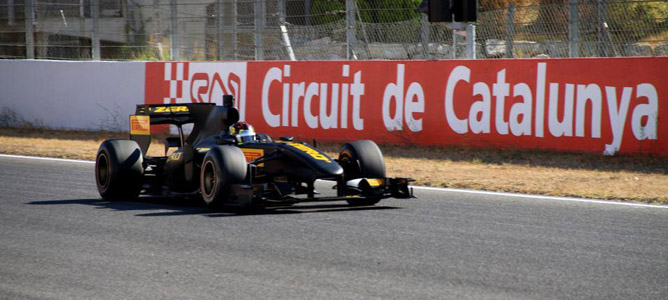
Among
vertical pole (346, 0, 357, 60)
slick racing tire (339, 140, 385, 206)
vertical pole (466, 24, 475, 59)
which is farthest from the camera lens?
vertical pole (346, 0, 357, 60)

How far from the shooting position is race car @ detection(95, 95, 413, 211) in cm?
856

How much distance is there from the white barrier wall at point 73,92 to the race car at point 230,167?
7544mm

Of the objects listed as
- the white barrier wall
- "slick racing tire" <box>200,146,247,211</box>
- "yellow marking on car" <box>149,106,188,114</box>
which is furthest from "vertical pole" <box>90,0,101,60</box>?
"slick racing tire" <box>200,146,247,211</box>

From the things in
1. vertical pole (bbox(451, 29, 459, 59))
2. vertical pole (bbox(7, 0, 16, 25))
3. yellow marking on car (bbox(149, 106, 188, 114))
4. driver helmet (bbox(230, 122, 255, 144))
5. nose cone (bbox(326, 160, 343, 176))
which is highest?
vertical pole (bbox(7, 0, 16, 25))

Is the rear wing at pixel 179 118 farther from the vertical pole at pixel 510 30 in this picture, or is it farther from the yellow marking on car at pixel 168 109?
the vertical pole at pixel 510 30

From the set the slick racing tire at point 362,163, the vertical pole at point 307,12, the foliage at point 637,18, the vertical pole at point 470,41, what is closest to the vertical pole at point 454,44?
the vertical pole at point 470,41

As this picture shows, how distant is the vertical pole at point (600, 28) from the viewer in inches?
534

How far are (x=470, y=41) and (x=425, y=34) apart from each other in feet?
3.34

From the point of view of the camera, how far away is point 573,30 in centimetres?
1389

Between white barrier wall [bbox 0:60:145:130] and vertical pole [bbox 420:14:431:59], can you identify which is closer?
vertical pole [bbox 420:14:431:59]

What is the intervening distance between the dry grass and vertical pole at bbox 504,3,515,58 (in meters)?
1.77

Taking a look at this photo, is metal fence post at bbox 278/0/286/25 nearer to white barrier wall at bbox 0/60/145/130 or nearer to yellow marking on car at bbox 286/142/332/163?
white barrier wall at bbox 0/60/145/130

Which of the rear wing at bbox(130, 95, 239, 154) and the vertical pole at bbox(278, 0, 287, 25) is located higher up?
the vertical pole at bbox(278, 0, 287, 25)

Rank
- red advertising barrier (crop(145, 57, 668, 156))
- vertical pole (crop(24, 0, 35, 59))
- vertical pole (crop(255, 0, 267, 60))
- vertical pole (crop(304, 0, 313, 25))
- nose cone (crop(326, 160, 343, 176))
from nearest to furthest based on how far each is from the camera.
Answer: nose cone (crop(326, 160, 343, 176)) < red advertising barrier (crop(145, 57, 668, 156)) < vertical pole (crop(304, 0, 313, 25)) < vertical pole (crop(255, 0, 267, 60)) < vertical pole (crop(24, 0, 35, 59))
